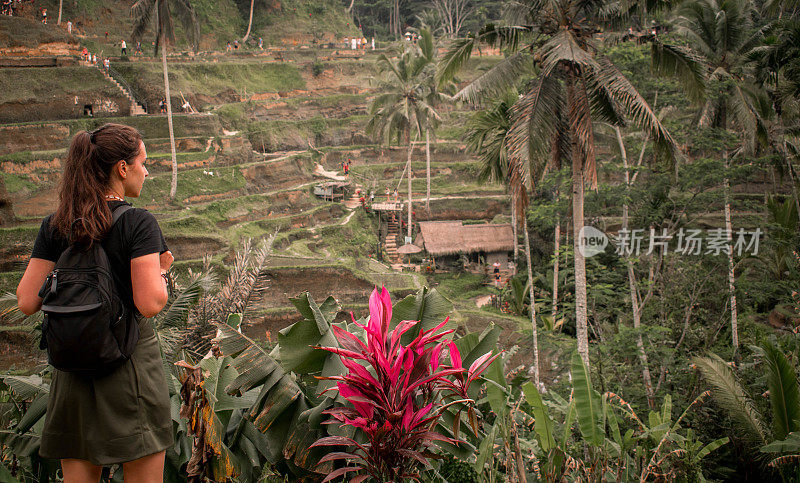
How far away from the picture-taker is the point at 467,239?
2455 centimetres

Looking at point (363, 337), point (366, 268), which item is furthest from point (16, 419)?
point (366, 268)

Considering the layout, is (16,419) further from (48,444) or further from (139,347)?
(139,347)

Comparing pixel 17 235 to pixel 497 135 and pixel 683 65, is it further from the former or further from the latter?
pixel 683 65

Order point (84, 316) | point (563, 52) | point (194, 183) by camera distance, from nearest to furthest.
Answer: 1. point (84, 316)
2. point (563, 52)
3. point (194, 183)

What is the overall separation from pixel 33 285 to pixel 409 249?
875 inches

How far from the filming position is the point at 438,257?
81.0 feet

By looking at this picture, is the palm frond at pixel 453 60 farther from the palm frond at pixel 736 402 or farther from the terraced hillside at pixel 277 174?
the palm frond at pixel 736 402

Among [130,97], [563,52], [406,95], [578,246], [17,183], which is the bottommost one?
[578,246]

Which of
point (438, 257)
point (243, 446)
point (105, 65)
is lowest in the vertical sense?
point (438, 257)

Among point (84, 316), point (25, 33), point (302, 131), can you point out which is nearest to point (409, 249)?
point (302, 131)

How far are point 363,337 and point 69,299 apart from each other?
166 cm

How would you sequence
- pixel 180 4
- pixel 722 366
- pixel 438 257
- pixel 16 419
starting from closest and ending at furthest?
pixel 16 419 → pixel 722 366 → pixel 180 4 → pixel 438 257

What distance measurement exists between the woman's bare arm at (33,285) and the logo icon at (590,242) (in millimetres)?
9298

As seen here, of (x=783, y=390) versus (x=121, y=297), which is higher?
(x=121, y=297)
